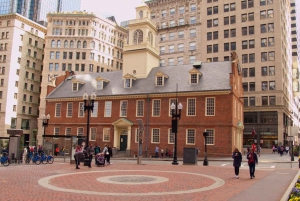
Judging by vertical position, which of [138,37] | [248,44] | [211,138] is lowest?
[211,138]

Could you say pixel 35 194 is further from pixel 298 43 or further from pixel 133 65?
pixel 298 43

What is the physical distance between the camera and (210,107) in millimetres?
37875

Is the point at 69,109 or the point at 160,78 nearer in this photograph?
the point at 160,78

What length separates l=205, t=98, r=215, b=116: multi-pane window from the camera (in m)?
37.7

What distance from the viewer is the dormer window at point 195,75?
1567 inches

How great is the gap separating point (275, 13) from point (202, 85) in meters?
37.0

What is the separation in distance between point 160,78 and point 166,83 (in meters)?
1.24

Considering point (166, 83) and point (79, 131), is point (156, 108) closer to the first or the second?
point (166, 83)

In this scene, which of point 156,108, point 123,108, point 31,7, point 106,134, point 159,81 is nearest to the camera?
point 156,108

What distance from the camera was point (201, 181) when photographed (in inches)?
621

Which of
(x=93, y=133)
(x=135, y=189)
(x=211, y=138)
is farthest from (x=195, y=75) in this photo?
(x=135, y=189)

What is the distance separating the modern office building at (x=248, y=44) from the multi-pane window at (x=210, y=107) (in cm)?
2768

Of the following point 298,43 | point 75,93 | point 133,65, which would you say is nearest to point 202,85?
point 133,65

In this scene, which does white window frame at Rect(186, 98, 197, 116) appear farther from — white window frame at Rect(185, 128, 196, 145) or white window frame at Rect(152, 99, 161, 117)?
white window frame at Rect(152, 99, 161, 117)
